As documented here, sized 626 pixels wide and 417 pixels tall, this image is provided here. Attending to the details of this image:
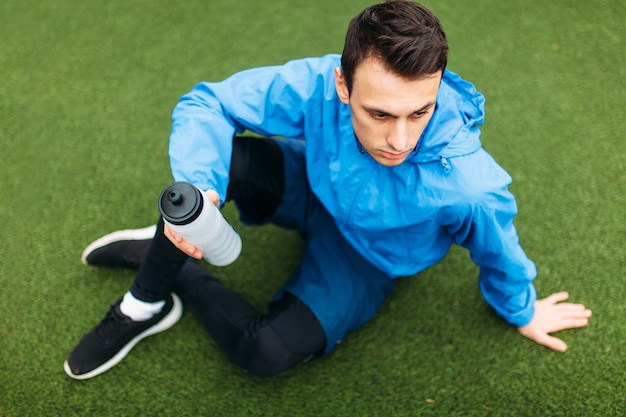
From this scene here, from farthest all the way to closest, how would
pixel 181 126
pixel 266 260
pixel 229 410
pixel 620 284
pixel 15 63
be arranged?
1. pixel 15 63
2. pixel 266 260
3. pixel 620 284
4. pixel 229 410
5. pixel 181 126

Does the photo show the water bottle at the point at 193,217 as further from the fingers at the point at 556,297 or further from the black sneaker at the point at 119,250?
the fingers at the point at 556,297

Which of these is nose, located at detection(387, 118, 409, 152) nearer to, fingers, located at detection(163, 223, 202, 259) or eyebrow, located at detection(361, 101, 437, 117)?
eyebrow, located at detection(361, 101, 437, 117)

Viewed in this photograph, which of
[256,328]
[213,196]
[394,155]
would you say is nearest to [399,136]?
[394,155]

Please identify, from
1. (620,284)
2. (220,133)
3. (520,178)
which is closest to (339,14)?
(520,178)

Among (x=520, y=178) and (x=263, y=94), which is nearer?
(x=263, y=94)

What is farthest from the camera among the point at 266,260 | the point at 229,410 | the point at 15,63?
the point at 15,63

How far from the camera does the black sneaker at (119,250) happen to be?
6.98 ft

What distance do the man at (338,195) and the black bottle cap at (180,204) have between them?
0.15 m

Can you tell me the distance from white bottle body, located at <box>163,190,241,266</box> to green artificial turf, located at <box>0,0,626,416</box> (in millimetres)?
585

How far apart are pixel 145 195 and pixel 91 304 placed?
0.52 metres

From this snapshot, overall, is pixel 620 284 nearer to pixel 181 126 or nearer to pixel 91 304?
pixel 181 126

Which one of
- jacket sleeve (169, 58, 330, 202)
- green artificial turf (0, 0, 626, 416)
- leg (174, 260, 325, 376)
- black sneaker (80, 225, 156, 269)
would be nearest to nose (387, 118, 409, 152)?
jacket sleeve (169, 58, 330, 202)

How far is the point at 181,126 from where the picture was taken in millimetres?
1622

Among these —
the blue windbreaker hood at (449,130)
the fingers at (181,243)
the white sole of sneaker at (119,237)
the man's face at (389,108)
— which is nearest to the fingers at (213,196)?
the fingers at (181,243)
